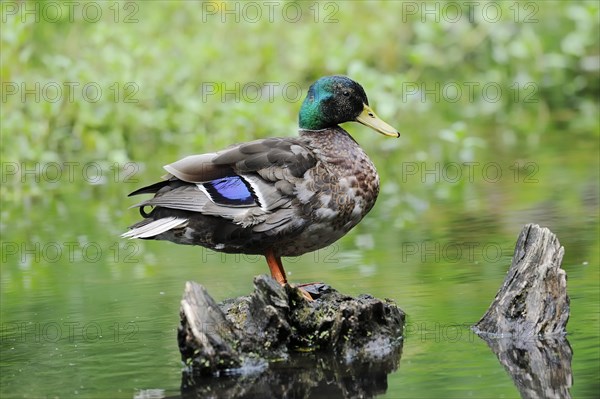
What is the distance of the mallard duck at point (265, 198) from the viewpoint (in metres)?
7.12

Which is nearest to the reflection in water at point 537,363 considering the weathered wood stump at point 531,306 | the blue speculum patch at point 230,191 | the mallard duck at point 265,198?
the weathered wood stump at point 531,306

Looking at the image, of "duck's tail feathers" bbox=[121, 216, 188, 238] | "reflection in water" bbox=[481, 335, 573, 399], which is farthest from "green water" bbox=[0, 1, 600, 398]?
"duck's tail feathers" bbox=[121, 216, 188, 238]

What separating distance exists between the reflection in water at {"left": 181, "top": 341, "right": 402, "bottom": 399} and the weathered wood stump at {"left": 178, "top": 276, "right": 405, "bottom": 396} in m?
0.02

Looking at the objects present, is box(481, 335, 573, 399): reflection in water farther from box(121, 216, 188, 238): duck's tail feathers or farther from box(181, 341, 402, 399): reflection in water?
box(121, 216, 188, 238): duck's tail feathers

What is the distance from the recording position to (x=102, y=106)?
1596 centimetres

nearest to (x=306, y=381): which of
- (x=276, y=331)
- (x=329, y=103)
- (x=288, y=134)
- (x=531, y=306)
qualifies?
(x=276, y=331)

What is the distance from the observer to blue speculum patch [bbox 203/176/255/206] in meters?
7.18

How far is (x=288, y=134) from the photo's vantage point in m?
14.9

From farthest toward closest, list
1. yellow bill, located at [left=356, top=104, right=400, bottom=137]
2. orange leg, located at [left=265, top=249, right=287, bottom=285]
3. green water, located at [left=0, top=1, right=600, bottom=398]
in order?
yellow bill, located at [left=356, top=104, right=400, bottom=137] → orange leg, located at [left=265, top=249, right=287, bottom=285] → green water, located at [left=0, top=1, right=600, bottom=398]

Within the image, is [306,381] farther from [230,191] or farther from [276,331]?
[230,191]

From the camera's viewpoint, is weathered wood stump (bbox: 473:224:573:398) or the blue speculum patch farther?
the blue speculum patch

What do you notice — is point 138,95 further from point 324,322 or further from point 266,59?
point 324,322

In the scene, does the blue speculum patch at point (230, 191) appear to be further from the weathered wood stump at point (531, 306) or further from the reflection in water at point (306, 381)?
the weathered wood stump at point (531, 306)

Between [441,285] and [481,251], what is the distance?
3.88ft
